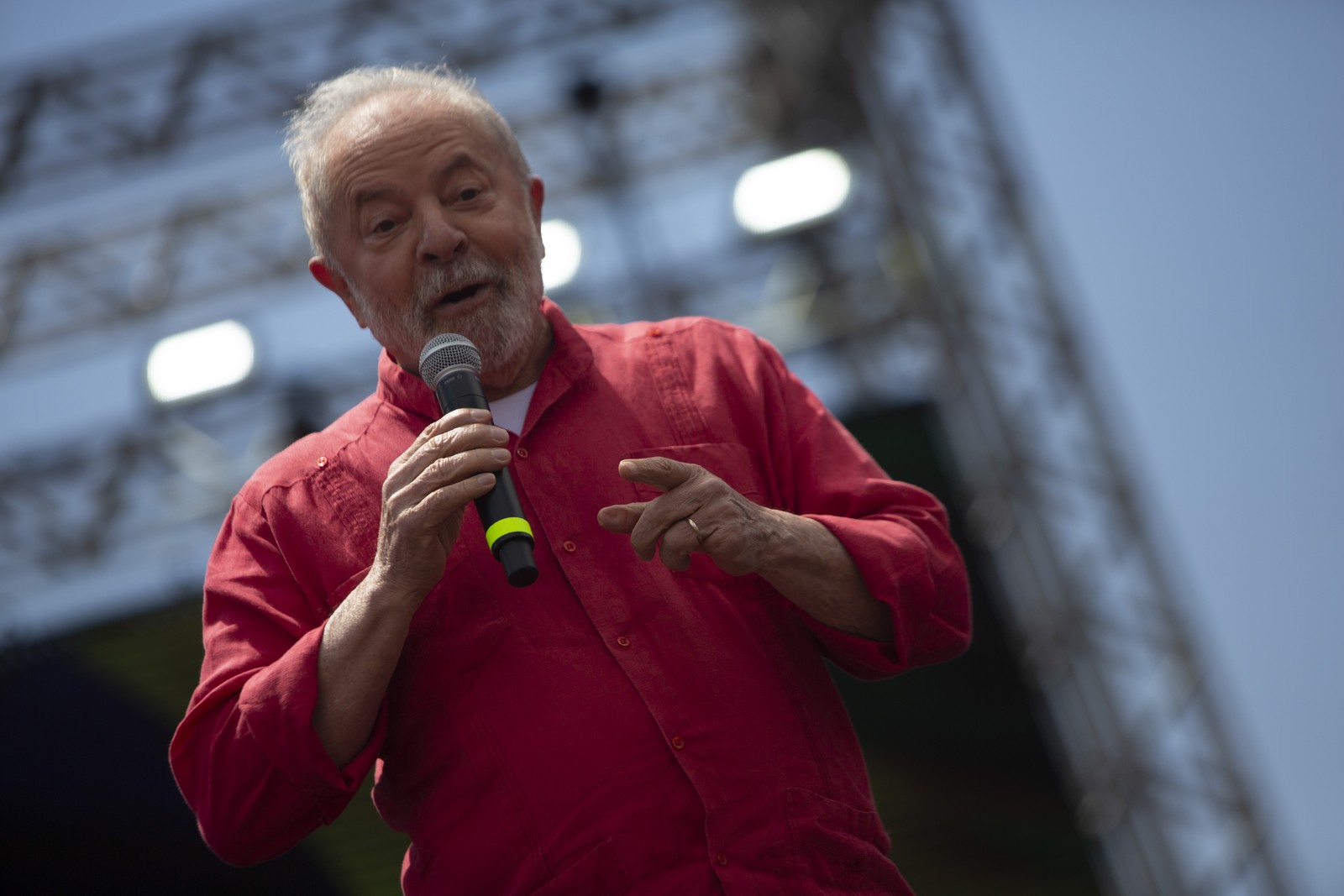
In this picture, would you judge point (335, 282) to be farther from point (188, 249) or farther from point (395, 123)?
point (188, 249)

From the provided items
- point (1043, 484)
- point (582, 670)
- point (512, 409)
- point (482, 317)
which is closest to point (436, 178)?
point (482, 317)

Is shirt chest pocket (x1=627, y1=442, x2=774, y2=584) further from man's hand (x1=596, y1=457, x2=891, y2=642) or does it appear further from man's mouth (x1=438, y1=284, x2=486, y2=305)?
man's mouth (x1=438, y1=284, x2=486, y2=305)

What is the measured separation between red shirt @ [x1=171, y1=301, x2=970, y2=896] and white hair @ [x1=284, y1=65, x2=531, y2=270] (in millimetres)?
272

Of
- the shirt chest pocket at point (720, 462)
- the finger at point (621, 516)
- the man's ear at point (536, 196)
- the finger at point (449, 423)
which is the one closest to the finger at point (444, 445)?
the finger at point (449, 423)

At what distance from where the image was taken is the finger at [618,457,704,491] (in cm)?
153

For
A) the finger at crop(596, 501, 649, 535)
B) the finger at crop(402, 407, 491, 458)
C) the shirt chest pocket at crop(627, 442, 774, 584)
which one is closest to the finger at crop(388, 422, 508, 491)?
the finger at crop(402, 407, 491, 458)

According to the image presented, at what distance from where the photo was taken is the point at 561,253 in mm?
7164

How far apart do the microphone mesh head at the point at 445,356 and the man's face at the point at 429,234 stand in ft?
0.24

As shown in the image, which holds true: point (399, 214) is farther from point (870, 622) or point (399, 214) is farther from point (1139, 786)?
point (1139, 786)

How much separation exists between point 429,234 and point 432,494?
45cm

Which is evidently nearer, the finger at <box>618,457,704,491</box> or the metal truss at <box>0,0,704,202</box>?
the finger at <box>618,457,704,491</box>

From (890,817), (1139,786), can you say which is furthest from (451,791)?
(1139,786)

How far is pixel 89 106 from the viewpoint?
6562mm

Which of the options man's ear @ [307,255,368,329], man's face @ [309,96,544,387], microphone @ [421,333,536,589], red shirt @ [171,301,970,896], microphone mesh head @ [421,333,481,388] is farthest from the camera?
man's ear @ [307,255,368,329]
